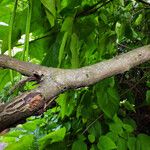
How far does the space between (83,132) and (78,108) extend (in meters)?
0.08

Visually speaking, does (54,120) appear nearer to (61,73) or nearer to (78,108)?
(78,108)

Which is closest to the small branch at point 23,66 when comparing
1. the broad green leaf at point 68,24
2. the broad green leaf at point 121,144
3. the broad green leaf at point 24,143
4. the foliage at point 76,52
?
the foliage at point 76,52

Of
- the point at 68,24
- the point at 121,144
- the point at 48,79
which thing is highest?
the point at 68,24

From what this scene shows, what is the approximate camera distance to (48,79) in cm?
37

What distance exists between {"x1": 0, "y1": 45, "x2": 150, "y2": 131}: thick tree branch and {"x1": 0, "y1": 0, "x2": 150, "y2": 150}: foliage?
122 mm

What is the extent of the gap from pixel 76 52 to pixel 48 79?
0.72ft

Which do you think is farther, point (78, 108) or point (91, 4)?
point (78, 108)

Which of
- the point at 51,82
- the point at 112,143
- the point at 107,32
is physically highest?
the point at 107,32

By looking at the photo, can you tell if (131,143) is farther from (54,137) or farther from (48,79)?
Result: (48,79)

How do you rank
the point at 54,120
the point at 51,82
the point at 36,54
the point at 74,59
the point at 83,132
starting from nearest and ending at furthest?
the point at 51,82
the point at 74,59
the point at 36,54
the point at 83,132
the point at 54,120

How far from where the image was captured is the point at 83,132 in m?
0.83

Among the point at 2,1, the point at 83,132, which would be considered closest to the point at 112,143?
the point at 83,132

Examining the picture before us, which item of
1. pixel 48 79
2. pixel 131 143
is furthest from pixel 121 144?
pixel 48 79

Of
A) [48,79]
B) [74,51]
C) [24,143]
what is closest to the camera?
[48,79]
